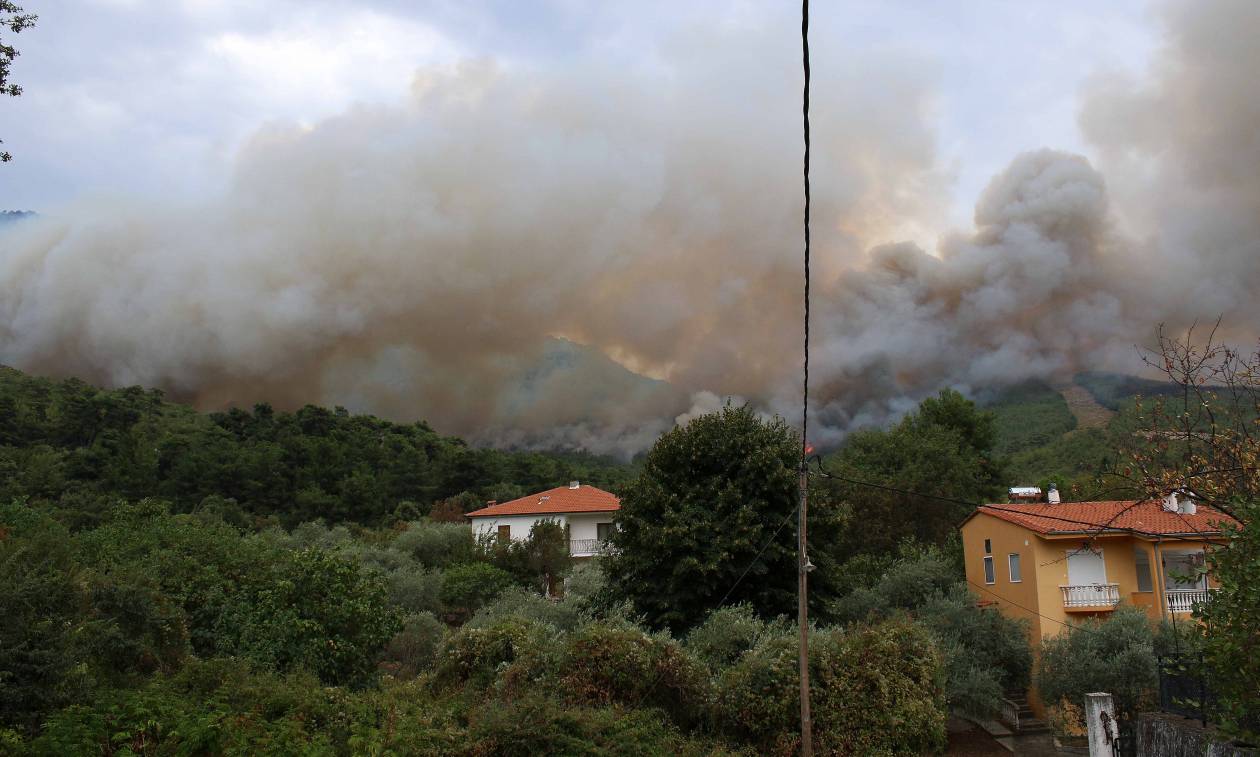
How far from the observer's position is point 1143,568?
1069 inches

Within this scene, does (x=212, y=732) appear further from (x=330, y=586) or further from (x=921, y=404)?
(x=921, y=404)

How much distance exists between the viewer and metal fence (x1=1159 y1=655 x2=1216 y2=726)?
35.6ft

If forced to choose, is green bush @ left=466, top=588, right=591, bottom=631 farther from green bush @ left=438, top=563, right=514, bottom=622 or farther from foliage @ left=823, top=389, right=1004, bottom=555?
foliage @ left=823, top=389, right=1004, bottom=555

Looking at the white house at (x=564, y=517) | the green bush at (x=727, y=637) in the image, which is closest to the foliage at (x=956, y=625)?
the green bush at (x=727, y=637)

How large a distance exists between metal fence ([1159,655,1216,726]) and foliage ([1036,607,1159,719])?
9475 mm

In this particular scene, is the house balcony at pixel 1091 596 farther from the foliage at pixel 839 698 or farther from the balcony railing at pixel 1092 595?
the foliage at pixel 839 698

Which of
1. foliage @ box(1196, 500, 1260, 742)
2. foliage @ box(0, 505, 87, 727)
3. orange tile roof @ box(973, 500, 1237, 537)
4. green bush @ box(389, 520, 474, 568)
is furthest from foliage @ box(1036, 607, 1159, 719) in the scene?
green bush @ box(389, 520, 474, 568)

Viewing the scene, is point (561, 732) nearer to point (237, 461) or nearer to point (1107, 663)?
point (1107, 663)

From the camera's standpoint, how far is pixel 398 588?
30984mm

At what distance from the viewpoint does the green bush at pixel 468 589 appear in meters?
33.2

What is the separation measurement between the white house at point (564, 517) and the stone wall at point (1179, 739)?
113 feet

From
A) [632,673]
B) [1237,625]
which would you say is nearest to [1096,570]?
[632,673]

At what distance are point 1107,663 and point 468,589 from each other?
22.0 m

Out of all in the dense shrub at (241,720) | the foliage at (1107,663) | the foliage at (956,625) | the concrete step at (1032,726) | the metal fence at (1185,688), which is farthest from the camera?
the concrete step at (1032,726)
